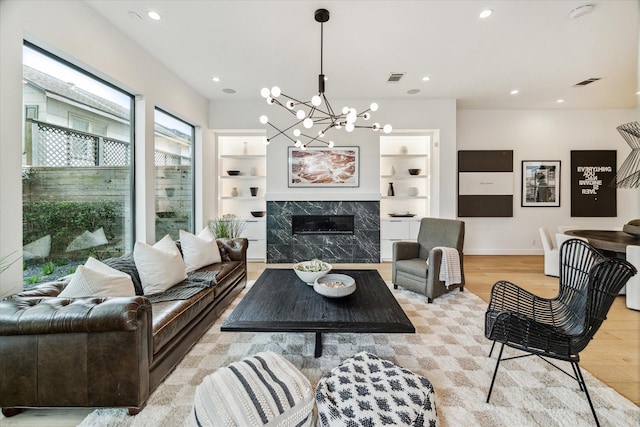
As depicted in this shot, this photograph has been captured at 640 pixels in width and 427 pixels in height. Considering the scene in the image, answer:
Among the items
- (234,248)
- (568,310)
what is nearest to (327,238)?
(234,248)

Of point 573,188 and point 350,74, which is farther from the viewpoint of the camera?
point 573,188

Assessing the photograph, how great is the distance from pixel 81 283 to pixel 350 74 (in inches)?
157

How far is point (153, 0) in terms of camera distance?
2.48 m

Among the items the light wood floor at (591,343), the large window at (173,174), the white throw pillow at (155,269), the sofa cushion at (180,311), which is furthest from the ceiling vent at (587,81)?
the large window at (173,174)

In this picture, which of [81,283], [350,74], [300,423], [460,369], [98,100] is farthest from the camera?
[350,74]

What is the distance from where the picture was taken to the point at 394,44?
3191 mm

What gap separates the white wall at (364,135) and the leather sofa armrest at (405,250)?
161 centimetres

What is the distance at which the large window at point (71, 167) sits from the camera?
2.15 meters

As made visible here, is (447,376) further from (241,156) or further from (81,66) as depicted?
(241,156)

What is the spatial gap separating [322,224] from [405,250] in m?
2.04

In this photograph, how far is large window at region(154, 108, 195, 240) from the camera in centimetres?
380

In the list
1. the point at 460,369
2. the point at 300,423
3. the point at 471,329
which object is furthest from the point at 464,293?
the point at 300,423

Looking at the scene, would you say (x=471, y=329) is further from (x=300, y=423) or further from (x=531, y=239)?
(x=531, y=239)

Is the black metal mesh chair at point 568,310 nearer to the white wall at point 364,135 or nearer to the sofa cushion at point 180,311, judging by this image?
the sofa cushion at point 180,311
